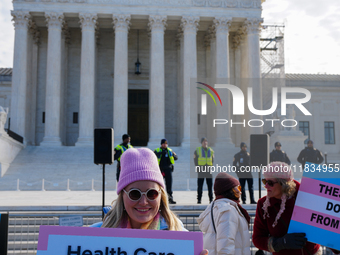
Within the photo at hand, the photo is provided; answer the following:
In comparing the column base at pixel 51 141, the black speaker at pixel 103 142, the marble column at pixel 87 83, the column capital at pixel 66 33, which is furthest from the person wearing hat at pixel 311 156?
the column capital at pixel 66 33

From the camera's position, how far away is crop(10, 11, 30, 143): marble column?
31938 millimetres

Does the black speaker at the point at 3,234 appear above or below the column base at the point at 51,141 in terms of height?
below

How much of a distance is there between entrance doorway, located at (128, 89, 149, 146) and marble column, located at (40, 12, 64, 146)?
7654 millimetres

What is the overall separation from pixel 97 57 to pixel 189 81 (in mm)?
10453

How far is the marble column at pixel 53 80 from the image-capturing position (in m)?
32.0

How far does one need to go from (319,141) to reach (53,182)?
31.1 m

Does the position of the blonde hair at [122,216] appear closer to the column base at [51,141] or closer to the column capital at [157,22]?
the column base at [51,141]

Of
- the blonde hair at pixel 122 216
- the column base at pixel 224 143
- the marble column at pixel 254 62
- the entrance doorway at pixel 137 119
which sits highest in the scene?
the marble column at pixel 254 62

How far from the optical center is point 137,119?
38.2 metres

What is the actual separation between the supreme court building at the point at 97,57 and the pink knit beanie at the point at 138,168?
1160 inches

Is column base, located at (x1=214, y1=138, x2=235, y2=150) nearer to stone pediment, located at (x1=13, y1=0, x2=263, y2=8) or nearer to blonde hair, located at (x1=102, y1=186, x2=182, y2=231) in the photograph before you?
stone pediment, located at (x1=13, y1=0, x2=263, y2=8)

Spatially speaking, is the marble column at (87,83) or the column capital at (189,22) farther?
the column capital at (189,22)

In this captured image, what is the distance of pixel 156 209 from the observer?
8.57ft

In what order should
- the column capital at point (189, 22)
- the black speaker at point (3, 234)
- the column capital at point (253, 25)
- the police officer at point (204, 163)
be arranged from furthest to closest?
the column capital at point (253, 25) < the column capital at point (189, 22) < the police officer at point (204, 163) < the black speaker at point (3, 234)
